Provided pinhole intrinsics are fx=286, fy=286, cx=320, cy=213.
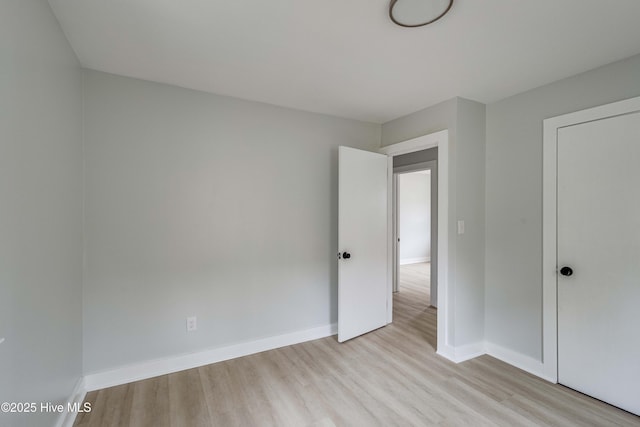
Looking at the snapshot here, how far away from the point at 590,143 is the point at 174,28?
290cm

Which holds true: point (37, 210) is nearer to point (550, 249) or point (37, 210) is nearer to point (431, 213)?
point (550, 249)

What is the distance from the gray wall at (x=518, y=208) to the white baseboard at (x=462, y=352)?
0.46 feet

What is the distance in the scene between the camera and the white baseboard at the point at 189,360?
213 cm

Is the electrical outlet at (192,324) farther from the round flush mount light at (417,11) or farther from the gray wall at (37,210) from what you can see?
the round flush mount light at (417,11)

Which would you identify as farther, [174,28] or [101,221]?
[101,221]

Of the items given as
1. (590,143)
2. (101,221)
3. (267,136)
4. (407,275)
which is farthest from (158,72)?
(407,275)

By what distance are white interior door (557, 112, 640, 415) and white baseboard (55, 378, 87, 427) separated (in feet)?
11.2

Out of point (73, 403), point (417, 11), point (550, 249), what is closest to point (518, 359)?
point (550, 249)

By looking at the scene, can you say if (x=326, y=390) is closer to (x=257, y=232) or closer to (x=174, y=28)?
(x=257, y=232)

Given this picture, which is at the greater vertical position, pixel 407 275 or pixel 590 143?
pixel 590 143

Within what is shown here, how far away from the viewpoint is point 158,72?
2148 millimetres

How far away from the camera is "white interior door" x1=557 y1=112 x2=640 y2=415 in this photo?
6.27 ft

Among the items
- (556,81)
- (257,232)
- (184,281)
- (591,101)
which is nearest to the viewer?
(591,101)

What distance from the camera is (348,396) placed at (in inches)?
81.1
